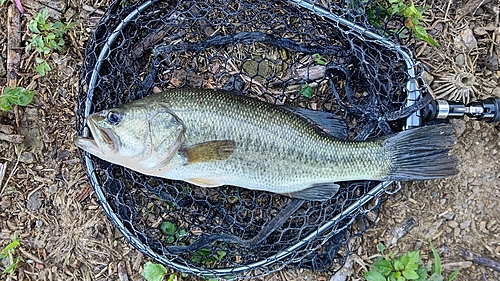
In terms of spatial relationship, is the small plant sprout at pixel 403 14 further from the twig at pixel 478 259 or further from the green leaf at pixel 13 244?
the green leaf at pixel 13 244

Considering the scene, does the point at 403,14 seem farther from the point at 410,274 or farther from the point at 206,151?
the point at 410,274

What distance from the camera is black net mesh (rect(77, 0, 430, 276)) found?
3.67 m

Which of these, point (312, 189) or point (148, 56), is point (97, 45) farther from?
point (312, 189)

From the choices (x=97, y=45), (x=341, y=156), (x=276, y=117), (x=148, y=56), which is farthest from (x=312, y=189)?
(x=97, y=45)

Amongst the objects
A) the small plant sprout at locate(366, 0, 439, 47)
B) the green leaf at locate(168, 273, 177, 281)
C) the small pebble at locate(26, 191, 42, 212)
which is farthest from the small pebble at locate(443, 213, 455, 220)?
the small pebble at locate(26, 191, 42, 212)

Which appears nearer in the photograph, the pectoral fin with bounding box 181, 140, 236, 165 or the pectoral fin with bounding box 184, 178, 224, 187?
the pectoral fin with bounding box 181, 140, 236, 165

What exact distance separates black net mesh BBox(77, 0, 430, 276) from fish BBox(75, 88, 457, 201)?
259 millimetres

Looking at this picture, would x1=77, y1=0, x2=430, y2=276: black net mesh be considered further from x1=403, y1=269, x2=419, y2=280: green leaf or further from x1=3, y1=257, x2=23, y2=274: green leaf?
x1=3, y1=257, x2=23, y2=274: green leaf

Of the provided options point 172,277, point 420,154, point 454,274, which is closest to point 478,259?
point 454,274

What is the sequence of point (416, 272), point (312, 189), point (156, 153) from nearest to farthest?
point (156, 153) → point (312, 189) → point (416, 272)

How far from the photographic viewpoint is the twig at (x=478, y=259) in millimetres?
3844

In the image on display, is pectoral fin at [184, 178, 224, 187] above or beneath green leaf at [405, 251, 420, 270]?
above

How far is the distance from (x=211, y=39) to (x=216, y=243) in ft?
5.12

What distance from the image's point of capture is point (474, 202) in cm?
392
